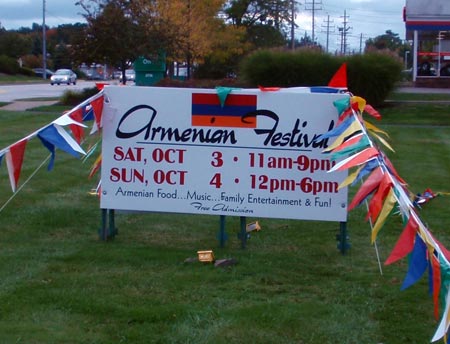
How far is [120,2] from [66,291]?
2752 centimetres

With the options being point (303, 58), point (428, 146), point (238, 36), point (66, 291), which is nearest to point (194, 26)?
point (238, 36)

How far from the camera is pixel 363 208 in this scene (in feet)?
33.9

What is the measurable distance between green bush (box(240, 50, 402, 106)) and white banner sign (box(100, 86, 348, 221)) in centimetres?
2126

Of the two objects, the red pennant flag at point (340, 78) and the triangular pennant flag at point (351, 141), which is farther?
the red pennant flag at point (340, 78)

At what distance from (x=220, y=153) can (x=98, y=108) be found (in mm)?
1229

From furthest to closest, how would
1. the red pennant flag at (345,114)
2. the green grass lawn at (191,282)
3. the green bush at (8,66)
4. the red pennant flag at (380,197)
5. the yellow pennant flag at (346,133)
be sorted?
the green bush at (8,66)
the red pennant flag at (345,114)
the yellow pennant flag at (346,133)
the green grass lawn at (191,282)
the red pennant flag at (380,197)

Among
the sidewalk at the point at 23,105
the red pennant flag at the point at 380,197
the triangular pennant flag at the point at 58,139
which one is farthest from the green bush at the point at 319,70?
the red pennant flag at the point at 380,197

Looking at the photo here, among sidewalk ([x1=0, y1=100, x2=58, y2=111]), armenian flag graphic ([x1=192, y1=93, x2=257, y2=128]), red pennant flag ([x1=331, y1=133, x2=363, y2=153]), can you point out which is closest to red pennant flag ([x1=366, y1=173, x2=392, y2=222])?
red pennant flag ([x1=331, y1=133, x2=363, y2=153])

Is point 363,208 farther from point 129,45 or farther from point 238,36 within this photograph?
point 238,36

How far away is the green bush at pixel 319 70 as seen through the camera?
1129 inches

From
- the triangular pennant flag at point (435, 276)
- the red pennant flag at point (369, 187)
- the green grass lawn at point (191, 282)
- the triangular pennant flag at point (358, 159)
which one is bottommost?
the green grass lawn at point (191, 282)

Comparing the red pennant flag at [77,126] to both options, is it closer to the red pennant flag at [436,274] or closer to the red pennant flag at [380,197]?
the red pennant flag at [380,197]

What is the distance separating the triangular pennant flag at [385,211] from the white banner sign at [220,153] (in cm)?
257

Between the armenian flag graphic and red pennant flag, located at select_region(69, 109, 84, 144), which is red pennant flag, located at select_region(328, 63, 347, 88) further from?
red pennant flag, located at select_region(69, 109, 84, 144)
